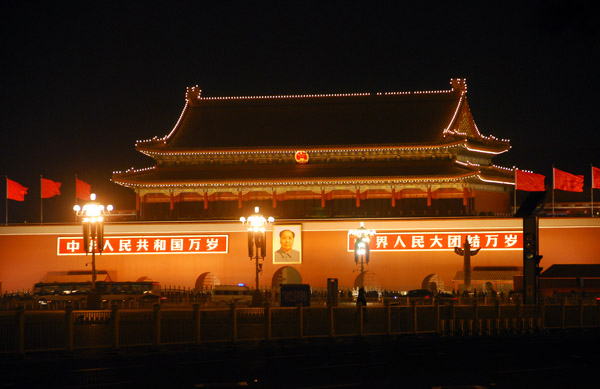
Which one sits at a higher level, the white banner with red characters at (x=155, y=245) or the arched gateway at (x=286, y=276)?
the white banner with red characters at (x=155, y=245)

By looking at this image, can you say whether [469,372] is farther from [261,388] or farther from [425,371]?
[261,388]

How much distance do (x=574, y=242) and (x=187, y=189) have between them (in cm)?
2262

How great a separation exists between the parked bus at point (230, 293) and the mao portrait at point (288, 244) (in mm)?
3812

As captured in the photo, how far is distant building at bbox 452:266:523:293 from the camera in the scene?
45844 mm

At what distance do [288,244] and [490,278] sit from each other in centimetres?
1107

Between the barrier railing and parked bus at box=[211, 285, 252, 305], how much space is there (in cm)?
1168

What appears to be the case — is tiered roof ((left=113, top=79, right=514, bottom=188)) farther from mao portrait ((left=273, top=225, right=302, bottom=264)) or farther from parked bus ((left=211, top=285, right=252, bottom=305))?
parked bus ((left=211, top=285, right=252, bottom=305))

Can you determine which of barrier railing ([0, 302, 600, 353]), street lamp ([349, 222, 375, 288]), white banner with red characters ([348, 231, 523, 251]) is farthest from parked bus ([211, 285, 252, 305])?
barrier railing ([0, 302, 600, 353])

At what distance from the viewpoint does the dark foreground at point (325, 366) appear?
1808 centimetres

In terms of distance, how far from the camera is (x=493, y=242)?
47.2 m

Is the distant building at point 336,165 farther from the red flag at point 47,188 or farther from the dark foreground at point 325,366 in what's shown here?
the dark foreground at point 325,366

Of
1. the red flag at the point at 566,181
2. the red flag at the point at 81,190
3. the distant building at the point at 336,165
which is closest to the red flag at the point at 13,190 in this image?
the red flag at the point at 81,190

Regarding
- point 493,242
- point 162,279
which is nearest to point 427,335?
point 493,242

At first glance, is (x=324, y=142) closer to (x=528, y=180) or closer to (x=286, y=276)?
(x=286, y=276)
